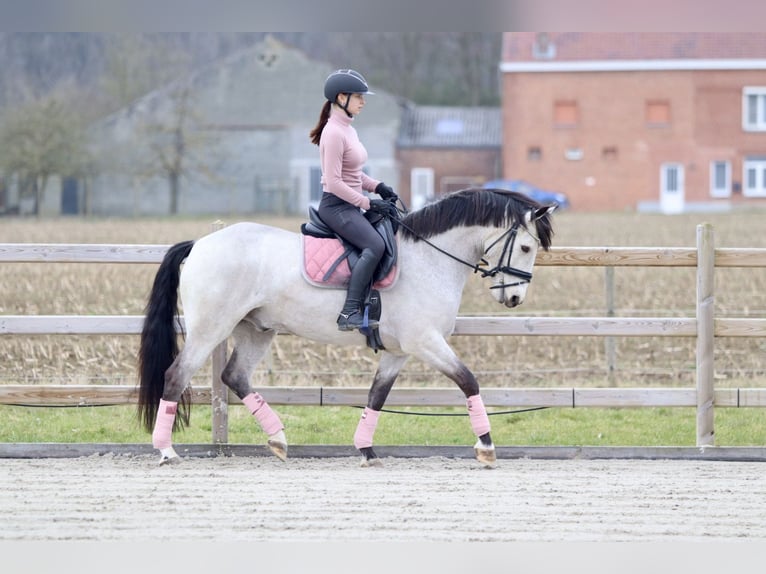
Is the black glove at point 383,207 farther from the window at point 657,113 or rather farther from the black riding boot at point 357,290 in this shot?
the window at point 657,113

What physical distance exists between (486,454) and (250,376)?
1667 millimetres

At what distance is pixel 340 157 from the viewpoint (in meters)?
7.48

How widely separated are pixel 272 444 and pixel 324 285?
115 centimetres

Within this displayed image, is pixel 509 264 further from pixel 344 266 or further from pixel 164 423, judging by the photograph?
pixel 164 423

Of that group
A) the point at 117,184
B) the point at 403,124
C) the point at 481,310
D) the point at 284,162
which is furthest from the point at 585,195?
the point at 481,310

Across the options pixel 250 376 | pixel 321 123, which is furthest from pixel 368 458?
pixel 321 123

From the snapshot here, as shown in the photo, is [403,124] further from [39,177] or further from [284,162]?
[39,177]

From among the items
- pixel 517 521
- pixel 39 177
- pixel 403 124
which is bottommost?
pixel 517 521

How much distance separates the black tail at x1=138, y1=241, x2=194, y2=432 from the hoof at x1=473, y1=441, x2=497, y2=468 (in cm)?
199

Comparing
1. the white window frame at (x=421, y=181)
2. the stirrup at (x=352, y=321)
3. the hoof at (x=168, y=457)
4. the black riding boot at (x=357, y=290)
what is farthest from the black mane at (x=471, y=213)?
the white window frame at (x=421, y=181)

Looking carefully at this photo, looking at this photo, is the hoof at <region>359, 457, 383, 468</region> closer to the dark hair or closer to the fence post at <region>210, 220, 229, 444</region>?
the fence post at <region>210, 220, 229, 444</region>

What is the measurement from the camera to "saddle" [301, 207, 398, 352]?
7.61 m

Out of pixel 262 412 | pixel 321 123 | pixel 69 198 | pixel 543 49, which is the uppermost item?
pixel 543 49

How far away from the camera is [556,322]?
8.30 metres
